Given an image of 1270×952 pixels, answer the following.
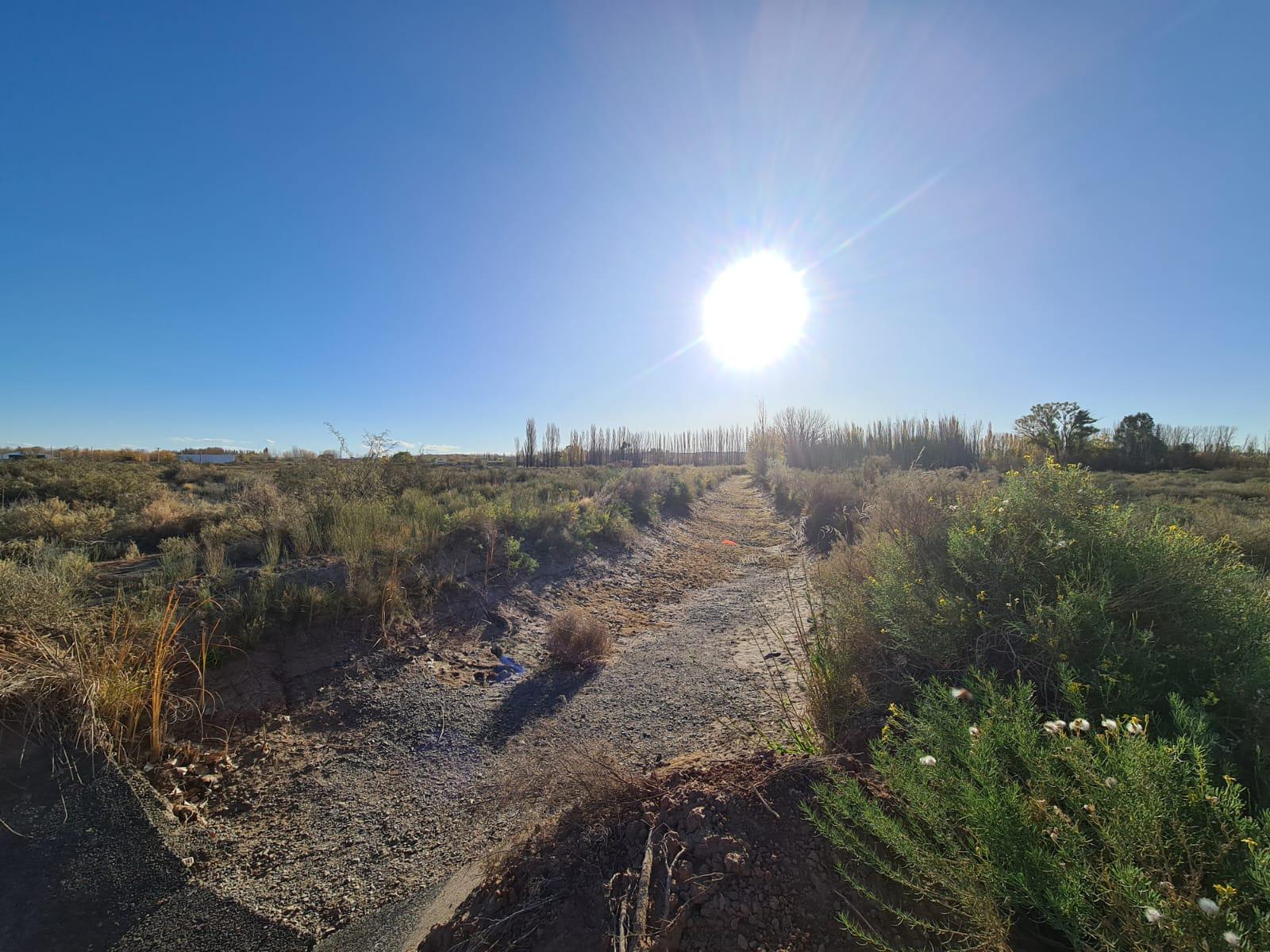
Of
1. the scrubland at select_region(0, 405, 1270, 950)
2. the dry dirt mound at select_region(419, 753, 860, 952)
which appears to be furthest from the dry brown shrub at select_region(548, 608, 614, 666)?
the dry dirt mound at select_region(419, 753, 860, 952)

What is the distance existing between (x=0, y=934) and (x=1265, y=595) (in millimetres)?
5650

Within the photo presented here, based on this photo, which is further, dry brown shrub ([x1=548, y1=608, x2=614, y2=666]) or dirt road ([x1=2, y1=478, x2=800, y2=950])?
dry brown shrub ([x1=548, y1=608, x2=614, y2=666])

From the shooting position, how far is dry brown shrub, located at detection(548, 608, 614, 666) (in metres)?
4.87

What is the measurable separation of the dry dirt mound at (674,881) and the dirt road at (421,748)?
1.76 feet

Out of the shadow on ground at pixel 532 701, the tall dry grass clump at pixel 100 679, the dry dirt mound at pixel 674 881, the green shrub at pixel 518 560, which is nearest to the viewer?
the dry dirt mound at pixel 674 881

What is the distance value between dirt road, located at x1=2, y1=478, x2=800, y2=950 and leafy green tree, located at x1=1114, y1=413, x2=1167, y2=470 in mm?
24675

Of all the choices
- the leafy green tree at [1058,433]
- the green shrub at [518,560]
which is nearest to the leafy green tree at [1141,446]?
the leafy green tree at [1058,433]

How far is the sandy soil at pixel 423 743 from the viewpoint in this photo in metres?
2.31

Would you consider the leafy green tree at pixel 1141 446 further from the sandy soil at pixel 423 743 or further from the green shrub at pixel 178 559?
the green shrub at pixel 178 559

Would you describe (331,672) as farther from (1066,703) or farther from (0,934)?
(1066,703)

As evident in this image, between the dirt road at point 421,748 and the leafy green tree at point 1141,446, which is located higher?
the leafy green tree at point 1141,446

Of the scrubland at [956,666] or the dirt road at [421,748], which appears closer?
the scrubland at [956,666]

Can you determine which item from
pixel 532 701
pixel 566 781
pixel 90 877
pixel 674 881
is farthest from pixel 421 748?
pixel 674 881

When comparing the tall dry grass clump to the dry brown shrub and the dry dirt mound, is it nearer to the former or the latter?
the dry dirt mound
